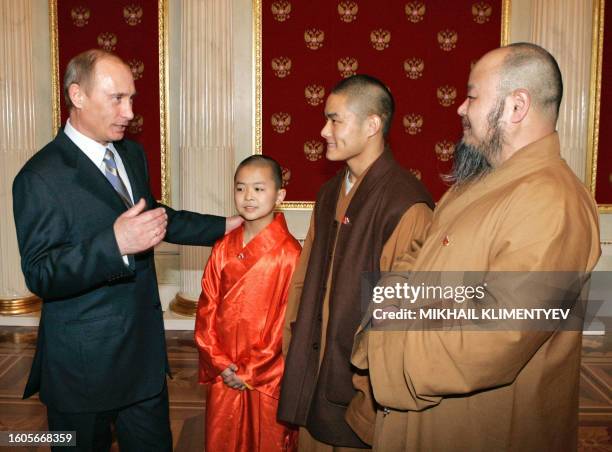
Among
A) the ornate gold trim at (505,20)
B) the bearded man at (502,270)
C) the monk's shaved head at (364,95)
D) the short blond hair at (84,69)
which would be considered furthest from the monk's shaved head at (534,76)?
the ornate gold trim at (505,20)

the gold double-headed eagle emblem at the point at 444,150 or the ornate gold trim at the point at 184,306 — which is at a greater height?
the gold double-headed eagle emblem at the point at 444,150

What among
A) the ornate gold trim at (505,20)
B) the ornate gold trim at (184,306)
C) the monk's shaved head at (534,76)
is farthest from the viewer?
the ornate gold trim at (505,20)

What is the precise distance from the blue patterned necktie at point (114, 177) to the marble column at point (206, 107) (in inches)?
108

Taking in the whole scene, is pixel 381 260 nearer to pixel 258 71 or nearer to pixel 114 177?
pixel 114 177

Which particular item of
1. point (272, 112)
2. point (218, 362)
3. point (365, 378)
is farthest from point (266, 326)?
point (272, 112)

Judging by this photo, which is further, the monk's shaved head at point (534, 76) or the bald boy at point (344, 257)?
the bald boy at point (344, 257)

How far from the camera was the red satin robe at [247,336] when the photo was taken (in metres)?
2.44

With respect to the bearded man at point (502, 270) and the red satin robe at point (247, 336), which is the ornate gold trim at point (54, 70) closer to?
the red satin robe at point (247, 336)

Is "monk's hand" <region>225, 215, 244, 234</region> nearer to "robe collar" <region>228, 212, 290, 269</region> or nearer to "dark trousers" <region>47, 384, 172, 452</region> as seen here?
"robe collar" <region>228, 212, 290, 269</region>

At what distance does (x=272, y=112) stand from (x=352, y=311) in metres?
3.70

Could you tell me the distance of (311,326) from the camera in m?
2.20

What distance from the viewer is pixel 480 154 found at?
172 cm

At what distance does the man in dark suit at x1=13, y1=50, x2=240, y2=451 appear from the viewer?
1.92 m

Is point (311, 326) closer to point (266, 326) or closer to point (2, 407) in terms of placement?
point (266, 326)
